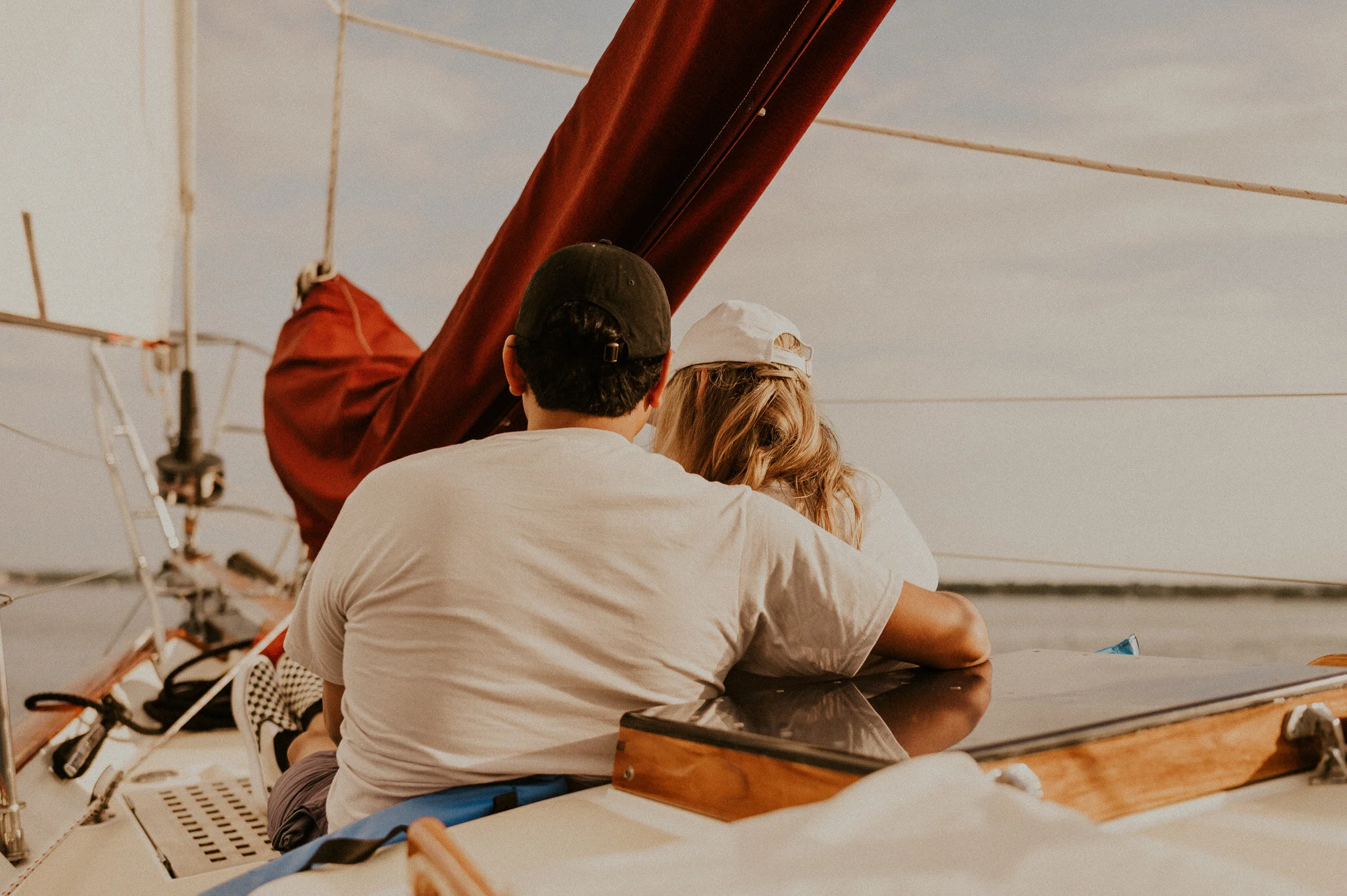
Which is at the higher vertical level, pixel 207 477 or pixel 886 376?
pixel 886 376

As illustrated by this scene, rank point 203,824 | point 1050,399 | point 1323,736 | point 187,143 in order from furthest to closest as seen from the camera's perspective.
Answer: point 187,143
point 1050,399
point 203,824
point 1323,736

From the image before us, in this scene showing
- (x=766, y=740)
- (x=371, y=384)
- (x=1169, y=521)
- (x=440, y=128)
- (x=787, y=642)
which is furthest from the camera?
(x=440, y=128)

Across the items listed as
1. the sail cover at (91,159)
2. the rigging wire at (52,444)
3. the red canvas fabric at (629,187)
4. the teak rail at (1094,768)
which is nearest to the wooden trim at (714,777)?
the teak rail at (1094,768)

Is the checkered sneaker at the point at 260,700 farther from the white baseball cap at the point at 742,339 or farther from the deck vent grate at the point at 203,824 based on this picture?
the white baseball cap at the point at 742,339

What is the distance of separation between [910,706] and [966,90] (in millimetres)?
2273

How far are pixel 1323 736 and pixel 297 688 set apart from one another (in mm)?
1453

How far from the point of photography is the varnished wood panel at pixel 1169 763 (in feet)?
2.31

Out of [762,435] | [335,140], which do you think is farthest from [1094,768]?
[335,140]

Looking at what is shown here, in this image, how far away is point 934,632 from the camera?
102 cm

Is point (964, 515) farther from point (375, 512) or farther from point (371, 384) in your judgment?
point (375, 512)

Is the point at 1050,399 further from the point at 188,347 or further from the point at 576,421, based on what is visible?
the point at 188,347

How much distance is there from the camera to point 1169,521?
2.14m

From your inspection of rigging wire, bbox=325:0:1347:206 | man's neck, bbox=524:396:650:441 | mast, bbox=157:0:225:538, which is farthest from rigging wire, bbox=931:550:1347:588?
mast, bbox=157:0:225:538

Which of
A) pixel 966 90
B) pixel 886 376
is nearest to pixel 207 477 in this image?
pixel 886 376
